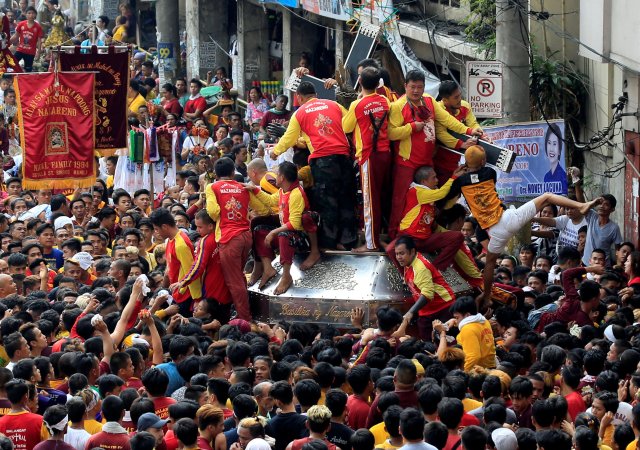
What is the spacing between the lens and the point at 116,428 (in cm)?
1040

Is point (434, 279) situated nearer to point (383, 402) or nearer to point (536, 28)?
point (383, 402)

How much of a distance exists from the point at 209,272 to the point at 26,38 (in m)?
22.3

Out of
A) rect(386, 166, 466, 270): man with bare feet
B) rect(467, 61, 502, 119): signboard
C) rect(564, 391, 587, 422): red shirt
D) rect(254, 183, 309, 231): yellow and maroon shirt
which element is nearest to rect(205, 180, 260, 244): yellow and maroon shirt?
rect(254, 183, 309, 231): yellow and maroon shirt

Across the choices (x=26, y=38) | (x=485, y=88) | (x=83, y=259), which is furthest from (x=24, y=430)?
(x=26, y=38)

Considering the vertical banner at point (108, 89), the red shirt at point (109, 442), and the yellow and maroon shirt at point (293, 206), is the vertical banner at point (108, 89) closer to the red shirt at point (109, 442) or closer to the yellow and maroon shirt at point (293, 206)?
the yellow and maroon shirt at point (293, 206)

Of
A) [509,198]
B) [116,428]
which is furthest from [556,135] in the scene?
[116,428]

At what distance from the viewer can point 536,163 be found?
17.6m

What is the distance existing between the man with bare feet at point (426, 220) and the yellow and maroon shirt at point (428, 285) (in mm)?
304

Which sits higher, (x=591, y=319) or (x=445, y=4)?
(x=445, y=4)

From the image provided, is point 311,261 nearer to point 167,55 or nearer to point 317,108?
point 317,108

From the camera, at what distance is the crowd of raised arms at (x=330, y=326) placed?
10.6 meters

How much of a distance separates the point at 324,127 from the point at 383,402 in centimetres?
457

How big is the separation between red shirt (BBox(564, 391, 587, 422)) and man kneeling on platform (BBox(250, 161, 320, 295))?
4099 mm

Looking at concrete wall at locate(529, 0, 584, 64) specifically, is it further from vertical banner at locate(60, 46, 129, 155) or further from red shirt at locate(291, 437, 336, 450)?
red shirt at locate(291, 437, 336, 450)
